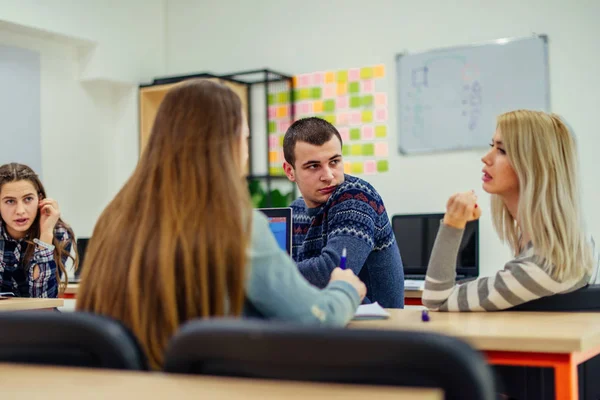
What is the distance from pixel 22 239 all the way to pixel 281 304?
242 cm

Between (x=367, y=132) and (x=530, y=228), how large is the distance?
313 centimetres

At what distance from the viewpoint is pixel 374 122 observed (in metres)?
4.80

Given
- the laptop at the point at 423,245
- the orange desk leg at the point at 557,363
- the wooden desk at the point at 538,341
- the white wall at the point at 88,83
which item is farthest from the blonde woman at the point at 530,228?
the white wall at the point at 88,83

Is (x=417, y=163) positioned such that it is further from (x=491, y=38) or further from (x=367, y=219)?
(x=367, y=219)

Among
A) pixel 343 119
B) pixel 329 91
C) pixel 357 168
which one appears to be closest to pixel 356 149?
pixel 357 168

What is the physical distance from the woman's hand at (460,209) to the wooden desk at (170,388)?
1.04 meters

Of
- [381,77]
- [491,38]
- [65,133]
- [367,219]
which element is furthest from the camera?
[65,133]

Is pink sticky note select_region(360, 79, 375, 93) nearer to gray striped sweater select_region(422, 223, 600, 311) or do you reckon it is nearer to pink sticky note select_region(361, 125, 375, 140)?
pink sticky note select_region(361, 125, 375, 140)

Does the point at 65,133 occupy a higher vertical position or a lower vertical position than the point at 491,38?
lower

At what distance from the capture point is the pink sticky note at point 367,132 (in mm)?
4809

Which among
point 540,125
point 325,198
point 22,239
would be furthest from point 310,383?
point 22,239

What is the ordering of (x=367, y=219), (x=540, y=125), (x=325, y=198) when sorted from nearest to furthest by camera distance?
(x=540, y=125) < (x=367, y=219) < (x=325, y=198)

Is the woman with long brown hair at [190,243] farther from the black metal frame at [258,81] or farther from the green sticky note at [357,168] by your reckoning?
the black metal frame at [258,81]

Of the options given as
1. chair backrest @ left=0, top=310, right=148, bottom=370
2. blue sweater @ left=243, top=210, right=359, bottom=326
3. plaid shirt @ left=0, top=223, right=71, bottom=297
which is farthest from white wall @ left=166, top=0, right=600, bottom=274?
chair backrest @ left=0, top=310, right=148, bottom=370
